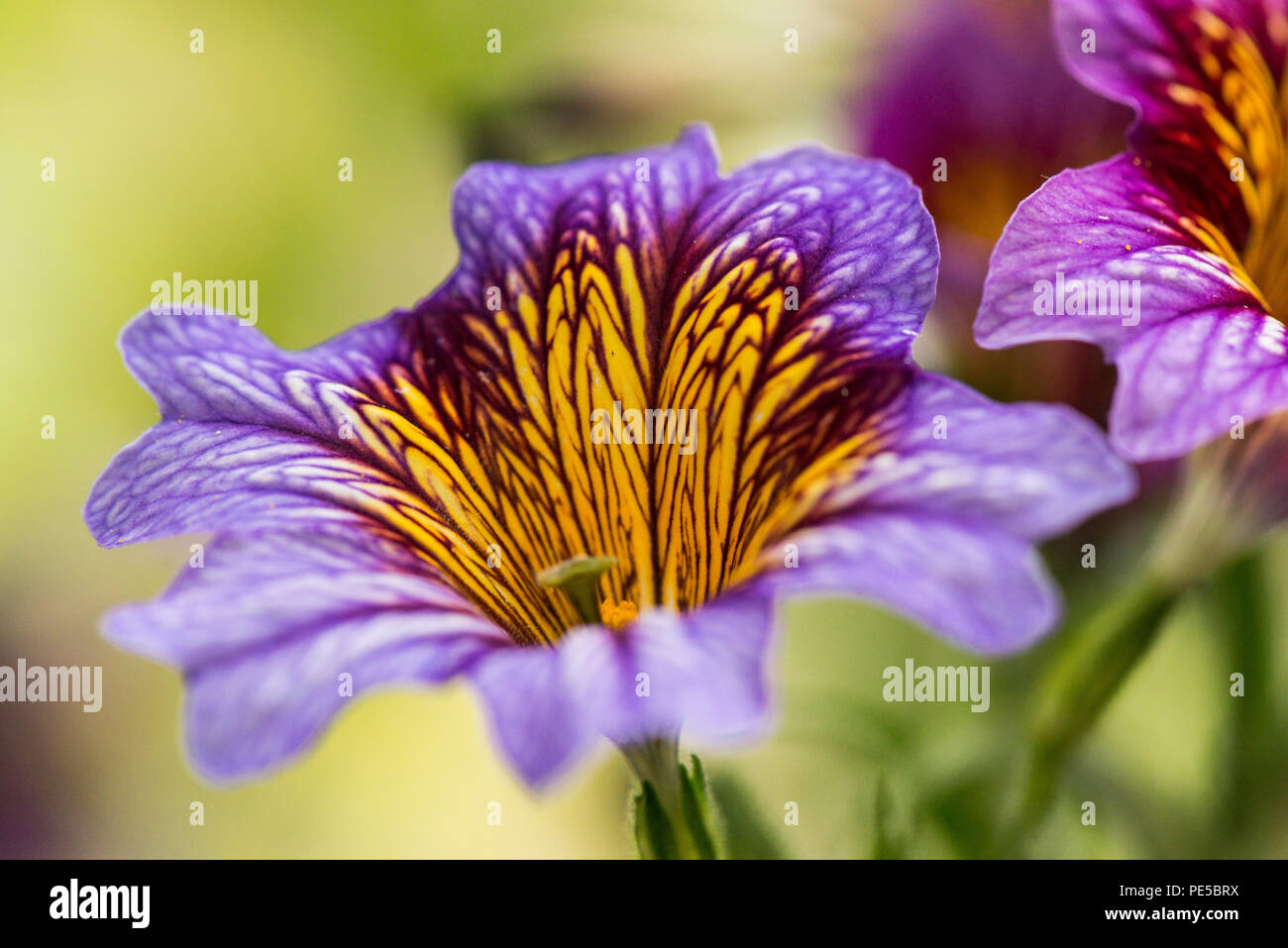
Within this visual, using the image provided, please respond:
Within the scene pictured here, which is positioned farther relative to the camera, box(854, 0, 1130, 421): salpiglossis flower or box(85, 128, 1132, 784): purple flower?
box(854, 0, 1130, 421): salpiglossis flower

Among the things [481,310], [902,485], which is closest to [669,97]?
[481,310]

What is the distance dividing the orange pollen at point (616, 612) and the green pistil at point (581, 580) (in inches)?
1.5

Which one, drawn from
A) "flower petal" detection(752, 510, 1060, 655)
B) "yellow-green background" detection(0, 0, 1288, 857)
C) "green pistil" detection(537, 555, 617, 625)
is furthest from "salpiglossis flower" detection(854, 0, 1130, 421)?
"flower petal" detection(752, 510, 1060, 655)

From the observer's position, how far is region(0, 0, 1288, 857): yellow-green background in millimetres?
1427

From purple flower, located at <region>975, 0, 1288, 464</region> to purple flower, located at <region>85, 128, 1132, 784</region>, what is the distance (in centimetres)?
4

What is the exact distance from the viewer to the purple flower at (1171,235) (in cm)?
57

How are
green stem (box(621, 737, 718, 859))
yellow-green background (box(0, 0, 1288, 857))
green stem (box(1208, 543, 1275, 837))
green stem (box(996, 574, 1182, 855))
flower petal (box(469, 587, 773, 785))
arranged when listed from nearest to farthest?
flower petal (box(469, 587, 773, 785)), green stem (box(621, 737, 718, 859)), green stem (box(996, 574, 1182, 855)), green stem (box(1208, 543, 1275, 837)), yellow-green background (box(0, 0, 1288, 857))

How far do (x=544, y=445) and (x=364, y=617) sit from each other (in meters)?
0.26

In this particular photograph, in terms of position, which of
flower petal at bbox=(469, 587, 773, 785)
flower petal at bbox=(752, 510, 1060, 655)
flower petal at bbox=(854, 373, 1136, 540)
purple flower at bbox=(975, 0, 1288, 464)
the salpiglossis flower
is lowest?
flower petal at bbox=(469, 587, 773, 785)

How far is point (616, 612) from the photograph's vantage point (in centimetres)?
87

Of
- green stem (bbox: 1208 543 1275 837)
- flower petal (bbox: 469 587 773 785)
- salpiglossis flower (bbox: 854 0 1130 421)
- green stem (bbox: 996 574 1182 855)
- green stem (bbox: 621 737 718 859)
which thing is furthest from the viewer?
salpiglossis flower (bbox: 854 0 1130 421)

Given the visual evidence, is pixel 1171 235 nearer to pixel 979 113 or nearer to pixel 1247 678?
pixel 1247 678

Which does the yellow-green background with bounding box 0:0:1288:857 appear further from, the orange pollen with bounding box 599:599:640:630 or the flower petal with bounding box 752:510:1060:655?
the flower petal with bounding box 752:510:1060:655
